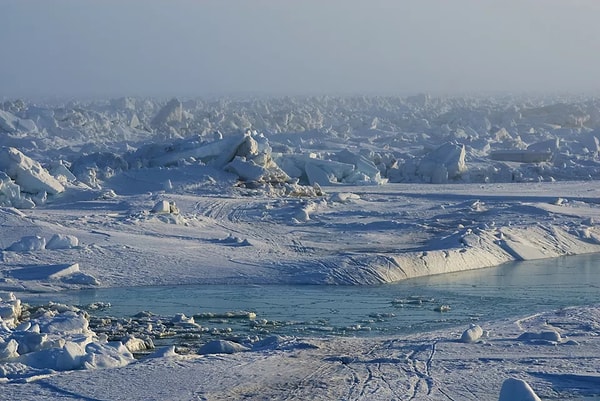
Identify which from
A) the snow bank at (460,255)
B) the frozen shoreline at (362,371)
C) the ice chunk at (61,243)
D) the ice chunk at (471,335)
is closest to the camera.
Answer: the frozen shoreline at (362,371)

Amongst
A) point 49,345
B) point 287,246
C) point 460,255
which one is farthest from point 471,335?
point 287,246

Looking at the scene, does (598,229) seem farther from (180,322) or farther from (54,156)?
(54,156)

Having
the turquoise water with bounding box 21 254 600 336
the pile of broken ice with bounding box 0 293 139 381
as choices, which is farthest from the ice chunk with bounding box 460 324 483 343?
the pile of broken ice with bounding box 0 293 139 381

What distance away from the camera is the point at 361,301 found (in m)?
10.0

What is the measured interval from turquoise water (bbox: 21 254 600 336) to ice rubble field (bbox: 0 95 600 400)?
0.36 metres

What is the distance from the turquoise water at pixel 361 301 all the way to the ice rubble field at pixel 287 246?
36cm

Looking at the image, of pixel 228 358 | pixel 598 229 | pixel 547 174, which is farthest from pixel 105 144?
pixel 228 358

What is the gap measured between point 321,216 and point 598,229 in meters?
3.86

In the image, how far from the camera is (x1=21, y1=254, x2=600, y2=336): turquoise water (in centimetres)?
885

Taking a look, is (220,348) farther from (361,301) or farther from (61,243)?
(61,243)

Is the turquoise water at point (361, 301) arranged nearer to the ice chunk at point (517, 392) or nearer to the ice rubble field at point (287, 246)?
the ice rubble field at point (287, 246)

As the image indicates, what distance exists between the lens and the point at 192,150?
759 inches

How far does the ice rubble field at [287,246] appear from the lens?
259 inches

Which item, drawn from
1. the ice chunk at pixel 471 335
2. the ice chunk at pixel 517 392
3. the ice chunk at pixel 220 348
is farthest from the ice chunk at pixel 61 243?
the ice chunk at pixel 517 392
